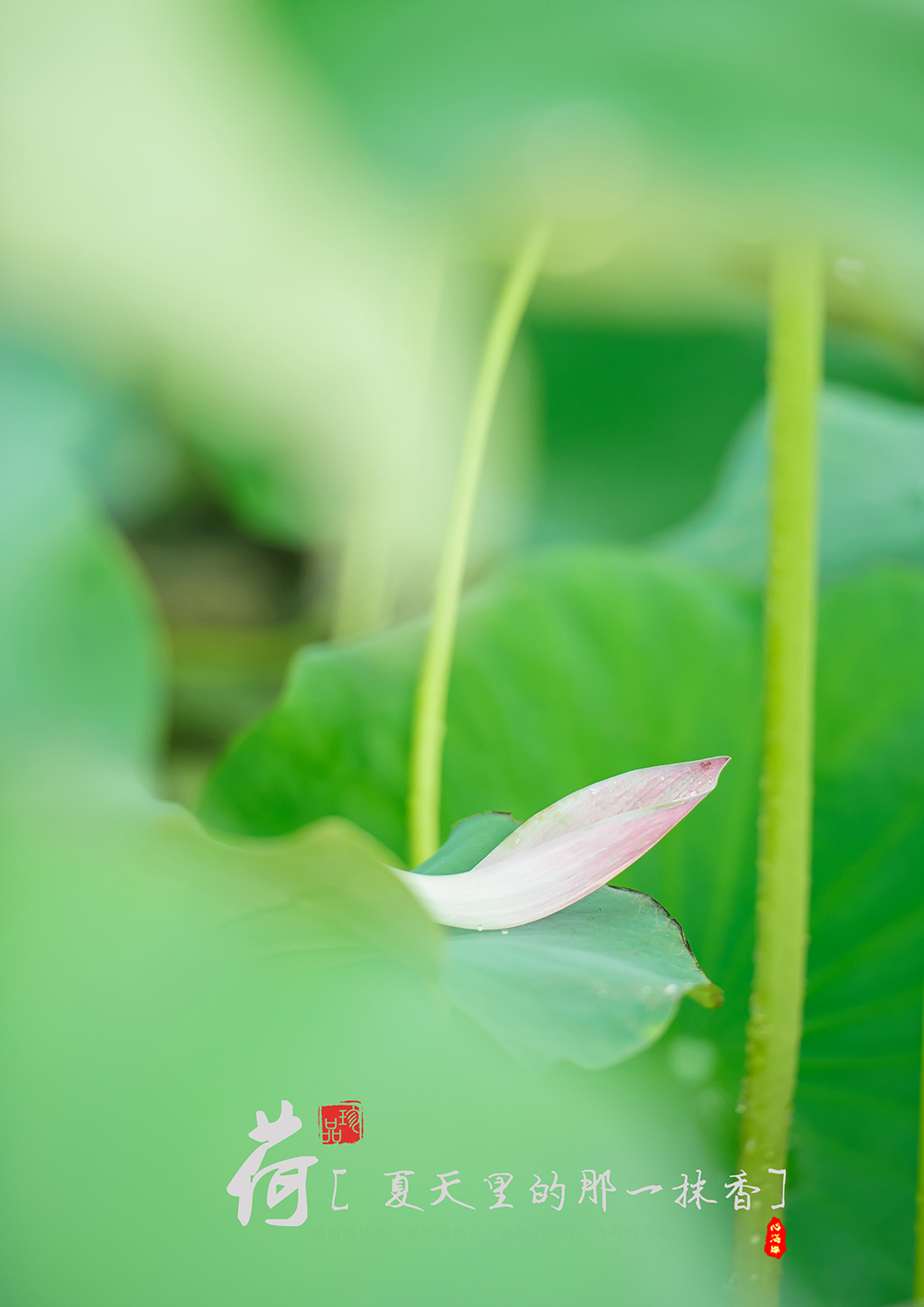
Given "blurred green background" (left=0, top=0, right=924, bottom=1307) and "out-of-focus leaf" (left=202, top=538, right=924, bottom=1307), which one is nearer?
"blurred green background" (left=0, top=0, right=924, bottom=1307)

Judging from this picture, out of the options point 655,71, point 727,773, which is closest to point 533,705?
point 727,773

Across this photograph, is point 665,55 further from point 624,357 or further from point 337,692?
point 624,357

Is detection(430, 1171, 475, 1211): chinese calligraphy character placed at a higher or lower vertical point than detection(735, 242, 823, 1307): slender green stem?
lower

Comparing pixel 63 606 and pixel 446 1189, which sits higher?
pixel 63 606

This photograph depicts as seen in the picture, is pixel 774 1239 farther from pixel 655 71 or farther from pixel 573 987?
pixel 655 71

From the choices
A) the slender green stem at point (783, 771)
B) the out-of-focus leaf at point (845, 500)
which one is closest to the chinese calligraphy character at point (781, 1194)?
the slender green stem at point (783, 771)

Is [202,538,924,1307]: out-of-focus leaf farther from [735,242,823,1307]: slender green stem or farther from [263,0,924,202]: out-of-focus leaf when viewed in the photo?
[263,0,924,202]: out-of-focus leaf

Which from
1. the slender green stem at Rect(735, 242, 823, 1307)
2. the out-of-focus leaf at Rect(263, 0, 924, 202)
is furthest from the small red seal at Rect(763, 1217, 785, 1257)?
the out-of-focus leaf at Rect(263, 0, 924, 202)

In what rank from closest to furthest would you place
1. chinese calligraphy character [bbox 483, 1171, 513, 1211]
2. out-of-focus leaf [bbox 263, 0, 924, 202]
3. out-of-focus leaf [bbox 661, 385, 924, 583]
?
out-of-focus leaf [bbox 263, 0, 924, 202], chinese calligraphy character [bbox 483, 1171, 513, 1211], out-of-focus leaf [bbox 661, 385, 924, 583]
